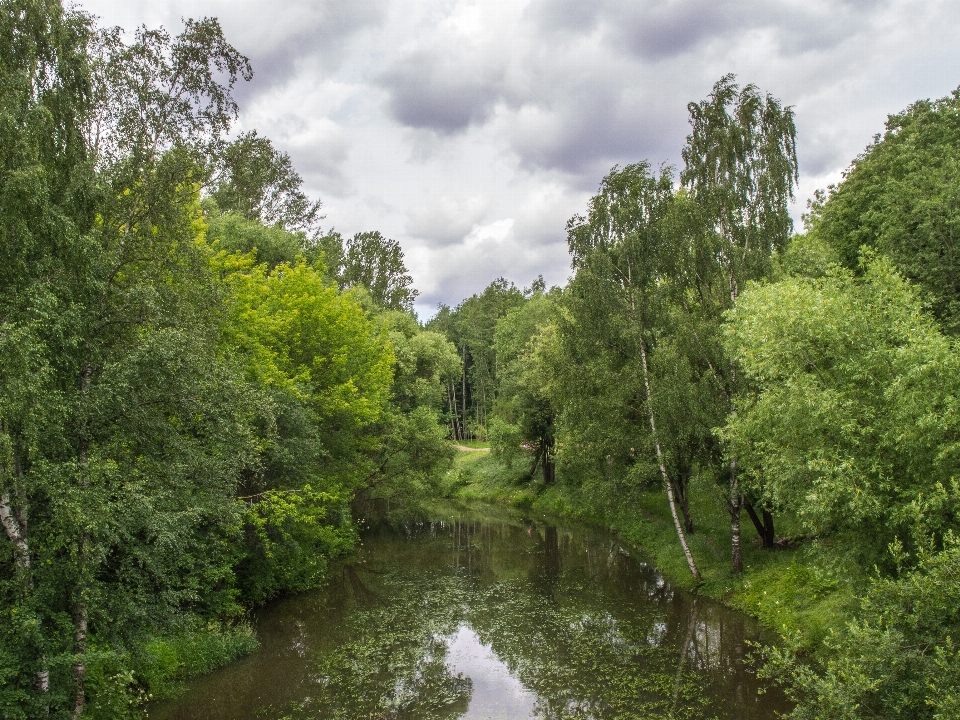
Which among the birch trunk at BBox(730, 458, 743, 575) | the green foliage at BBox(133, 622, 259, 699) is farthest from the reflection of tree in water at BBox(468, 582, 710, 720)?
the green foliage at BBox(133, 622, 259, 699)

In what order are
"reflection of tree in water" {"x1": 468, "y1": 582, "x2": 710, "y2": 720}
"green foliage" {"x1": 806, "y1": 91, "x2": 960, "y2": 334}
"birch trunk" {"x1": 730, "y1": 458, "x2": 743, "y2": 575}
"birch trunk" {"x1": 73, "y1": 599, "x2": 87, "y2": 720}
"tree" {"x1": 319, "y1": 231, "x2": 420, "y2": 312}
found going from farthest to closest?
"tree" {"x1": 319, "y1": 231, "x2": 420, "y2": 312}, "green foliage" {"x1": 806, "y1": 91, "x2": 960, "y2": 334}, "birch trunk" {"x1": 730, "y1": 458, "x2": 743, "y2": 575}, "reflection of tree in water" {"x1": 468, "y1": 582, "x2": 710, "y2": 720}, "birch trunk" {"x1": 73, "y1": 599, "x2": 87, "y2": 720}

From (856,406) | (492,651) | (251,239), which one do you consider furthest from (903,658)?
(251,239)

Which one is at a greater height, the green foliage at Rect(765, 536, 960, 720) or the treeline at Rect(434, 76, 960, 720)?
the treeline at Rect(434, 76, 960, 720)

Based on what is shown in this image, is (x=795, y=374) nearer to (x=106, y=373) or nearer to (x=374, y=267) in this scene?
(x=106, y=373)

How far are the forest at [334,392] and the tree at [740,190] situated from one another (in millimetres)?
95

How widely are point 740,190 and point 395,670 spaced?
19988 millimetres

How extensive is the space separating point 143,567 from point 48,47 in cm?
1059

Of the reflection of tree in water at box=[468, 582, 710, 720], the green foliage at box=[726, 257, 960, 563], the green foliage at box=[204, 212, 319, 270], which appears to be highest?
the green foliage at box=[204, 212, 319, 270]

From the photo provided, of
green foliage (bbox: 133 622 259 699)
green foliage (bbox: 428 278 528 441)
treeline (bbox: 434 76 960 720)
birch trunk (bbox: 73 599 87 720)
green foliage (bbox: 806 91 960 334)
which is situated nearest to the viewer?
treeline (bbox: 434 76 960 720)

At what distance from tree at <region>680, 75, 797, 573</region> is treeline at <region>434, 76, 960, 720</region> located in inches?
2.9

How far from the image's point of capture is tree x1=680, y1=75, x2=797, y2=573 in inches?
880

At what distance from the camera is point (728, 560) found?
23.2 meters

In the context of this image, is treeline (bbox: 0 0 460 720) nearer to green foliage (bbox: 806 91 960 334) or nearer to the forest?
the forest

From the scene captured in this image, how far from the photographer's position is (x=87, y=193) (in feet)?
40.0
